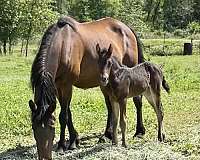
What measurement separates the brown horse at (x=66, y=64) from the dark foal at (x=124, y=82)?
0.80 m

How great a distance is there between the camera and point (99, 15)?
2247 inches

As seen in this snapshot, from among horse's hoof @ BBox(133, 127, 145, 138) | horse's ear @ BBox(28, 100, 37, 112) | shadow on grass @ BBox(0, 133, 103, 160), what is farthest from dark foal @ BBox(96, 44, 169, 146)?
horse's ear @ BBox(28, 100, 37, 112)

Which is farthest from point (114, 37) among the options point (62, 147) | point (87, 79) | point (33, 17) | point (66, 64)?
point (33, 17)

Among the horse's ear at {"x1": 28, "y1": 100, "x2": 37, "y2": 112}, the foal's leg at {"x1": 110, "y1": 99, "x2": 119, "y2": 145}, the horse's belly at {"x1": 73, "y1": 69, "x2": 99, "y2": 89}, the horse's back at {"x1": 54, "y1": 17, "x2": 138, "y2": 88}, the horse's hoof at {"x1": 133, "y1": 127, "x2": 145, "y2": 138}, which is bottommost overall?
the horse's hoof at {"x1": 133, "y1": 127, "x2": 145, "y2": 138}

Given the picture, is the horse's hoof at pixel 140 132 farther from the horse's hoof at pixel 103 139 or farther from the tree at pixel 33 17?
the tree at pixel 33 17

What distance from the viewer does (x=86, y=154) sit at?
24.3ft

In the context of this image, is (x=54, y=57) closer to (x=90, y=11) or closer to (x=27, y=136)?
(x=27, y=136)

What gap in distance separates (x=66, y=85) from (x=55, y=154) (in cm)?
119

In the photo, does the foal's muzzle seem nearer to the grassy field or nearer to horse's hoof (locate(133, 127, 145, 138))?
the grassy field

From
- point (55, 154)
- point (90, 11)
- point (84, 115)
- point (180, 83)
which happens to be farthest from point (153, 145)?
point (90, 11)

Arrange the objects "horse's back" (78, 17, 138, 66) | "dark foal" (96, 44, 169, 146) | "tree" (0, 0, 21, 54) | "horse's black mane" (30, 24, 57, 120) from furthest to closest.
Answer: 1. "tree" (0, 0, 21, 54)
2. "horse's back" (78, 17, 138, 66)
3. "dark foal" (96, 44, 169, 146)
4. "horse's black mane" (30, 24, 57, 120)

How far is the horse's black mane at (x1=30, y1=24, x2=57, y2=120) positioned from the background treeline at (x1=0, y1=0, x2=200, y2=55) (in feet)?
98.1

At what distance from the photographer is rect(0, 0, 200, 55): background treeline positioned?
37188 mm

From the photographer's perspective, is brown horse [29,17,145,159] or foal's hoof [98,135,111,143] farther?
foal's hoof [98,135,111,143]
